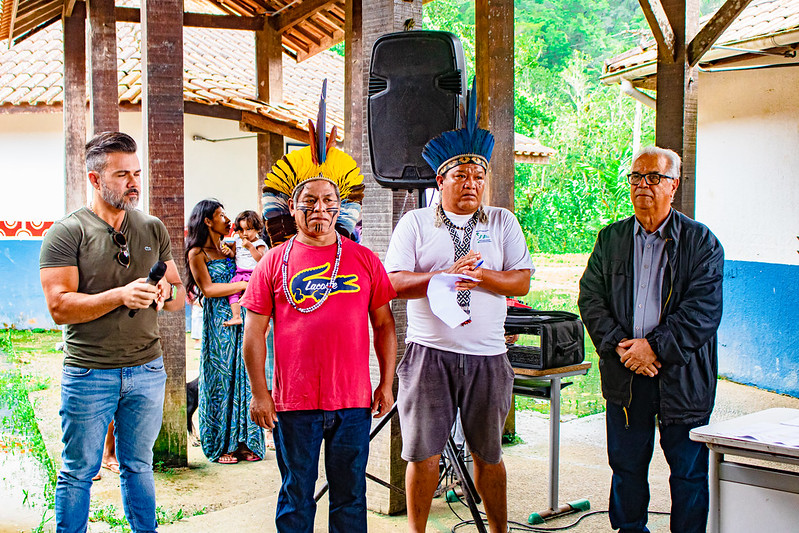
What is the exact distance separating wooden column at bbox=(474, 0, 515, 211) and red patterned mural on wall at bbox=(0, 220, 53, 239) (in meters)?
8.35

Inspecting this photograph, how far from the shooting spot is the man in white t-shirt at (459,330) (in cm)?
346

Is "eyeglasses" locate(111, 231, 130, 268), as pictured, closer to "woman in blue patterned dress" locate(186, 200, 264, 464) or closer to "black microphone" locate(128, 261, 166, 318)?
"black microphone" locate(128, 261, 166, 318)

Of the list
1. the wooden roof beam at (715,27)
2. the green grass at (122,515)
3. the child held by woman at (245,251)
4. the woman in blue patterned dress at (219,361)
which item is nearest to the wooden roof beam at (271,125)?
the child held by woman at (245,251)

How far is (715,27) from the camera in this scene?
526 centimetres

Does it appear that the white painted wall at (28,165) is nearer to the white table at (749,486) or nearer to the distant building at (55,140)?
the distant building at (55,140)

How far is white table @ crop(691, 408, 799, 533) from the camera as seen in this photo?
2664mm

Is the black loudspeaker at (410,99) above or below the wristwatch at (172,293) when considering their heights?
above

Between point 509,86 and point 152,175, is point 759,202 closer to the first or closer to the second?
point 509,86

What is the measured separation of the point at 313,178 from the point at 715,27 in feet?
11.2

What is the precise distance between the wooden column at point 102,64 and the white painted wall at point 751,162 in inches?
246

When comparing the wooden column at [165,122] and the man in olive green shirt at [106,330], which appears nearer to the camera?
the man in olive green shirt at [106,330]

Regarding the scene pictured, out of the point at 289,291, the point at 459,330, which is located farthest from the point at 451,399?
the point at 289,291

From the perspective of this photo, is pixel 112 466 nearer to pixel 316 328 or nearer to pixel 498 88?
pixel 316 328

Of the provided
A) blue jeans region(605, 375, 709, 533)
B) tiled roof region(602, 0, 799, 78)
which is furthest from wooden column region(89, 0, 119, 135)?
blue jeans region(605, 375, 709, 533)
